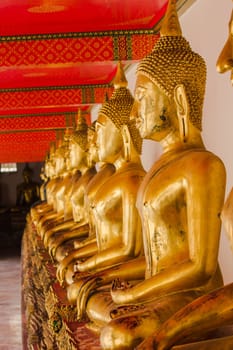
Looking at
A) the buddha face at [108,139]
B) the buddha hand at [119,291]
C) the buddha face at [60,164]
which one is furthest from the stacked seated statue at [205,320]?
the buddha face at [60,164]

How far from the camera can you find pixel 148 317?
2.03 m

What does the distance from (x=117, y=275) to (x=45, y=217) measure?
11.6 ft

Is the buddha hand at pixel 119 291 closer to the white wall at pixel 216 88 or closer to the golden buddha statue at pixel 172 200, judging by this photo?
the golden buddha statue at pixel 172 200

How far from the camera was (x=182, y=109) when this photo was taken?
7.73 ft

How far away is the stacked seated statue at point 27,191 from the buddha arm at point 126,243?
1396cm

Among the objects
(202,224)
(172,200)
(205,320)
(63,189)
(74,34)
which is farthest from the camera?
(63,189)

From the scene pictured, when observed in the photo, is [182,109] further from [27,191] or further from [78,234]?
[27,191]

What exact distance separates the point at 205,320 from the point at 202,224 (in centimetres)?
43

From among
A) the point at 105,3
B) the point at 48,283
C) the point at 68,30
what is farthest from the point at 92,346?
the point at 68,30

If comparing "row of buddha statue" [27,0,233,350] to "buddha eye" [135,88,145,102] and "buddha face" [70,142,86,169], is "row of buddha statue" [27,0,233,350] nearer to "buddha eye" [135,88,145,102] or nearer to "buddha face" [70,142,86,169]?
"buddha eye" [135,88,145,102]

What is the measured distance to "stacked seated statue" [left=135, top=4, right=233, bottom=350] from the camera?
1.76 metres

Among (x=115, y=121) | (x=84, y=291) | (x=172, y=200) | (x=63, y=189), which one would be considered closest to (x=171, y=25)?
(x=172, y=200)

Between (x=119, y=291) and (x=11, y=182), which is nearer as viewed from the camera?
(x=119, y=291)

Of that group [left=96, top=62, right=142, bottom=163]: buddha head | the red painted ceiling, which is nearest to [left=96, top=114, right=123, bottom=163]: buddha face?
[left=96, top=62, right=142, bottom=163]: buddha head
